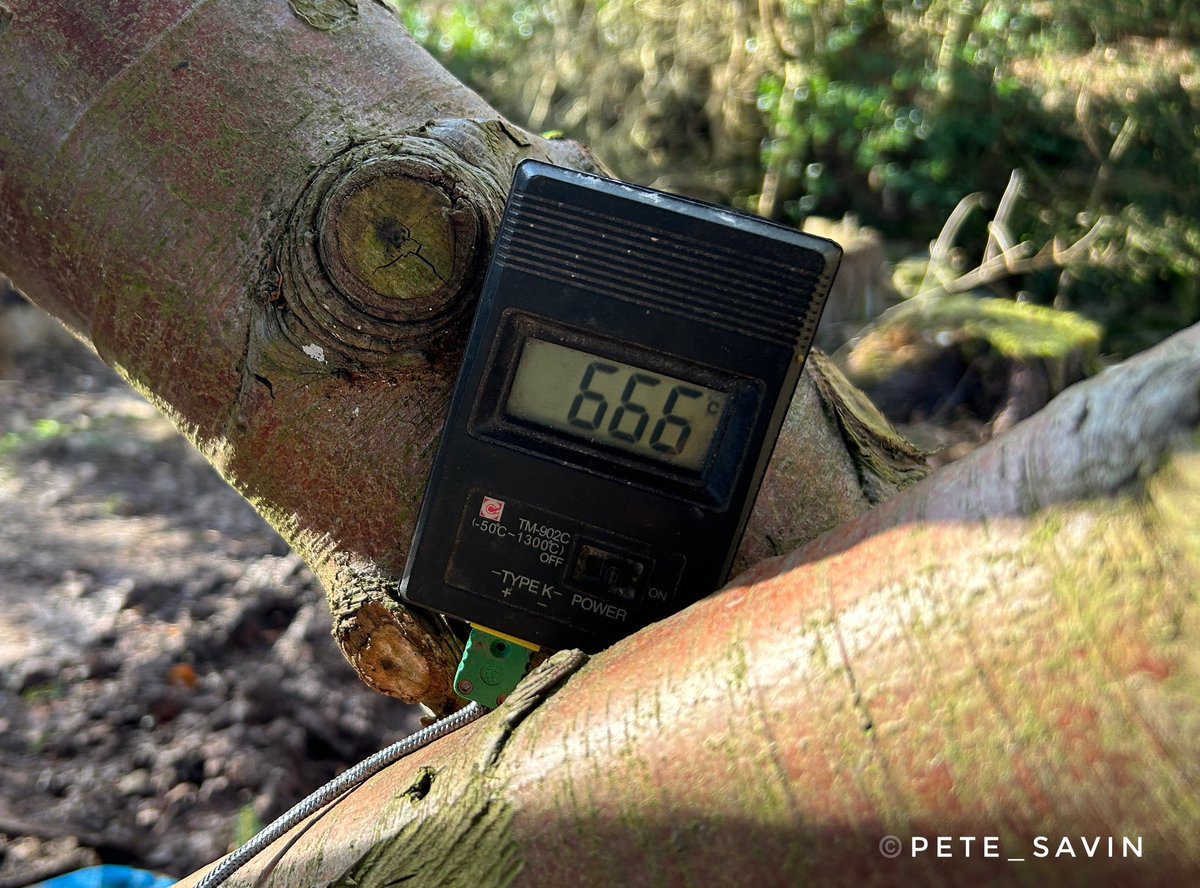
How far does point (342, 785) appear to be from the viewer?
129cm

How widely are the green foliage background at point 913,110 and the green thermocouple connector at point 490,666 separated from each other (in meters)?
6.87

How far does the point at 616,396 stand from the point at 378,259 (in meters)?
0.33

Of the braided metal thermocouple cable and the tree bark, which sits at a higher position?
the tree bark

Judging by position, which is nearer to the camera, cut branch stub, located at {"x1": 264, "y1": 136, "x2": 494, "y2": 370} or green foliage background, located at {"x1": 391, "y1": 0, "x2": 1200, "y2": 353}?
cut branch stub, located at {"x1": 264, "y1": 136, "x2": 494, "y2": 370}

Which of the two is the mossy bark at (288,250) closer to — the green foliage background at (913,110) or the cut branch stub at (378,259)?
the cut branch stub at (378,259)

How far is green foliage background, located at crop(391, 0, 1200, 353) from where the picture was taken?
693cm

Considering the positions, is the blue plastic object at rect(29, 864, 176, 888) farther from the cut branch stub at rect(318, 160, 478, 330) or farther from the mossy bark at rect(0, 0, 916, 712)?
the cut branch stub at rect(318, 160, 478, 330)

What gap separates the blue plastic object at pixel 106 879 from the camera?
2090 millimetres

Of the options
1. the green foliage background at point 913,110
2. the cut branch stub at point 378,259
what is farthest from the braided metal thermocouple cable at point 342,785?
the green foliage background at point 913,110

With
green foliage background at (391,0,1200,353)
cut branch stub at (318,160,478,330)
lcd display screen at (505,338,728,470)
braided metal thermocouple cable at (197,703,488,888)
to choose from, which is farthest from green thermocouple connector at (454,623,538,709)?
green foliage background at (391,0,1200,353)

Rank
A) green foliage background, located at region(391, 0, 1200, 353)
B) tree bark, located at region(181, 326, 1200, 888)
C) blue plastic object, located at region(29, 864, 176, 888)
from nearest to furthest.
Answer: tree bark, located at region(181, 326, 1200, 888)
blue plastic object, located at region(29, 864, 176, 888)
green foliage background, located at region(391, 0, 1200, 353)

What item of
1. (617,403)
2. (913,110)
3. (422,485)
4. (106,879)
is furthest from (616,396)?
(913,110)

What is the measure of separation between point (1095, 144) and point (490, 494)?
7.25 m

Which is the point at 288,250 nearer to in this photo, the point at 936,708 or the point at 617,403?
the point at 617,403
